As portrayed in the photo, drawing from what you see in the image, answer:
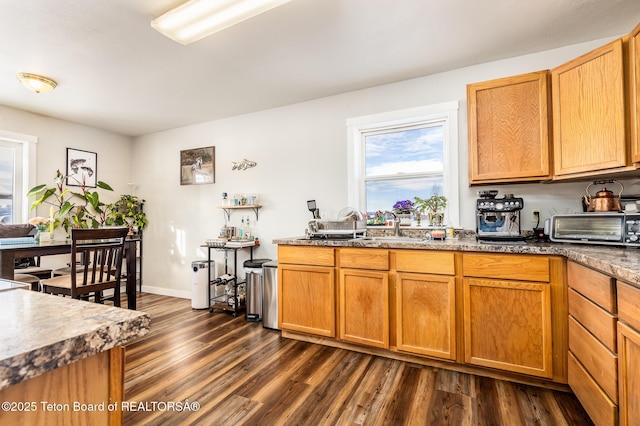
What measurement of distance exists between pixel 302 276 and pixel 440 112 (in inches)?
80.3

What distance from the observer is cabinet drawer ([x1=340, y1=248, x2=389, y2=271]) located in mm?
2477

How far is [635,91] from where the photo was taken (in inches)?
71.0

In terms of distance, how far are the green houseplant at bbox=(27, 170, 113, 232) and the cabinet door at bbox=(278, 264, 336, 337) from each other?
3.07 meters

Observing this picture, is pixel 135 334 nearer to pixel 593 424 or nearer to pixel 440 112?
pixel 593 424

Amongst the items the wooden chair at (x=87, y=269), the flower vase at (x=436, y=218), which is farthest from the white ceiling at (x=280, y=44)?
the wooden chair at (x=87, y=269)

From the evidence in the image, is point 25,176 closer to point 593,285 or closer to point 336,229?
point 336,229

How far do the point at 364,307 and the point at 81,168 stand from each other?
175 inches

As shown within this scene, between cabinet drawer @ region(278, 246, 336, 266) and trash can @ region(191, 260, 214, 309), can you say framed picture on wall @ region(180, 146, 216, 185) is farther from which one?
cabinet drawer @ region(278, 246, 336, 266)

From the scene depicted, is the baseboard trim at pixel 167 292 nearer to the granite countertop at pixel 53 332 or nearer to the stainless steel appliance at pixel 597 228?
the granite countertop at pixel 53 332

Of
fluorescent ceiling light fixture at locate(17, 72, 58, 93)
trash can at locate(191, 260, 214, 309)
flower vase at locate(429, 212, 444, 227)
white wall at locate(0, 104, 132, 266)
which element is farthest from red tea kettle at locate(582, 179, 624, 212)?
white wall at locate(0, 104, 132, 266)

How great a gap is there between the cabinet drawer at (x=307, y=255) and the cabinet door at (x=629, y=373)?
5.93 feet

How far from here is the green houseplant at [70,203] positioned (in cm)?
391

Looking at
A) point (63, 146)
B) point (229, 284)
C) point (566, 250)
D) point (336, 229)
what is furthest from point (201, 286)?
point (566, 250)

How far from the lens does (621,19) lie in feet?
7.14
